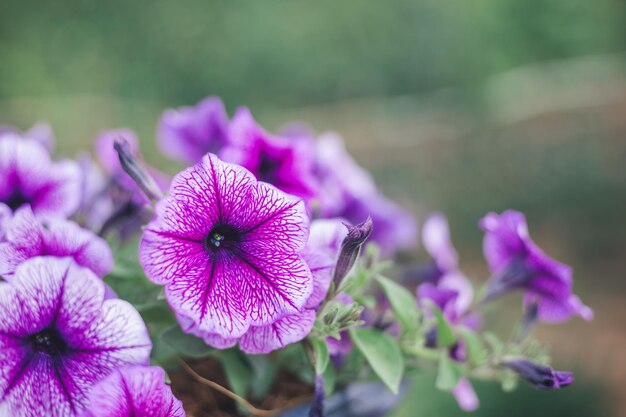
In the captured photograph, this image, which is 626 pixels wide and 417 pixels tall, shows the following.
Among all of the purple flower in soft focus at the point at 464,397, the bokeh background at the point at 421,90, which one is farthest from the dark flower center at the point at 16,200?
the bokeh background at the point at 421,90

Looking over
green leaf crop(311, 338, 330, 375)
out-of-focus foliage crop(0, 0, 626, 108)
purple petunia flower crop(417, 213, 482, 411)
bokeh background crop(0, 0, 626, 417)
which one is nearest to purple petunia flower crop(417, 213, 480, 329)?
purple petunia flower crop(417, 213, 482, 411)

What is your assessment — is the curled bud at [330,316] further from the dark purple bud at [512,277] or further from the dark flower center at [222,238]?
the dark purple bud at [512,277]

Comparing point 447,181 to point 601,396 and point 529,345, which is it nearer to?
point 601,396

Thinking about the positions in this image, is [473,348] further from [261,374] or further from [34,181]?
[34,181]

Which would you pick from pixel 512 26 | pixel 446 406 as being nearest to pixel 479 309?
pixel 446 406

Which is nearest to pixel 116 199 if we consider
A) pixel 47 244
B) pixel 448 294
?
pixel 47 244

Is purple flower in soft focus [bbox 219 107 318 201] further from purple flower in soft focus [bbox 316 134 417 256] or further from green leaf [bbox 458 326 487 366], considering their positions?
green leaf [bbox 458 326 487 366]
